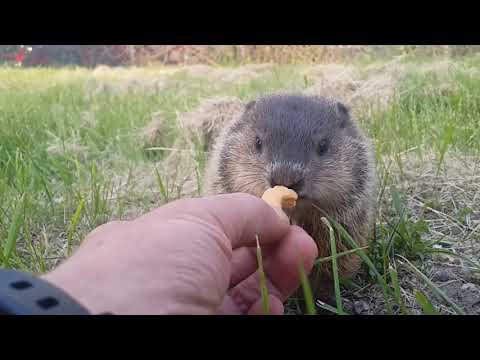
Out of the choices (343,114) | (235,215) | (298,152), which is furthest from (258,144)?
(235,215)

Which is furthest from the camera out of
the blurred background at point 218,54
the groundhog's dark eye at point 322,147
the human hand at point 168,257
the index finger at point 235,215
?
the blurred background at point 218,54

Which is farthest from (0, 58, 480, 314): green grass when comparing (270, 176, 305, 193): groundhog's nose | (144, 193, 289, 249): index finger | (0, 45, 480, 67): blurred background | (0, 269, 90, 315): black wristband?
(0, 45, 480, 67): blurred background

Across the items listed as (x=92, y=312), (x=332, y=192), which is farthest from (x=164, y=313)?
(x=332, y=192)

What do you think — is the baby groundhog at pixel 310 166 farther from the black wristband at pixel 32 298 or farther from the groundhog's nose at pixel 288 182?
the black wristband at pixel 32 298

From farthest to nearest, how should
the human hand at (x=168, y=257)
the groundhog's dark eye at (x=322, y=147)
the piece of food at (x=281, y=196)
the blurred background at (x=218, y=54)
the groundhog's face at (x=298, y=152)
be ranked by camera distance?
the blurred background at (x=218, y=54), the groundhog's dark eye at (x=322, y=147), the groundhog's face at (x=298, y=152), the piece of food at (x=281, y=196), the human hand at (x=168, y=257)

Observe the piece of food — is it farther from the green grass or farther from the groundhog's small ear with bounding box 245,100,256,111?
the groundhog's small ear with bounding box 245,100,256,111

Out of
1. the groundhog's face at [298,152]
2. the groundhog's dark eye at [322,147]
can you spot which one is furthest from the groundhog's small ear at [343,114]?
the groundhog's dark eye at [322,147]
